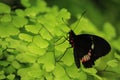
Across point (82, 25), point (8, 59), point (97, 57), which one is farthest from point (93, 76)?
point (8, 59)

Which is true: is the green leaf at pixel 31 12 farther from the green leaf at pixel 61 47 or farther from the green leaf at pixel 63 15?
the green leaf at pixel 61 47

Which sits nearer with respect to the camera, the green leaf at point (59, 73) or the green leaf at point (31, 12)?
the green leaf at point (59, 73)

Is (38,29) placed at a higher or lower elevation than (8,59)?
higher

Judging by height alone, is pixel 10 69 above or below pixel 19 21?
below

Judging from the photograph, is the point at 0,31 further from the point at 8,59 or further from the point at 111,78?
the point at 111,78

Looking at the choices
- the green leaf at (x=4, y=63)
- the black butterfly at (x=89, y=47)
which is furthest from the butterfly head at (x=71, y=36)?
the green leaf at (x=4, y=63)

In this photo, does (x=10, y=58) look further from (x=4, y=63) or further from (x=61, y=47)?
(x=61, y=47)

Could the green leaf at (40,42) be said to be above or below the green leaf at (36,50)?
above

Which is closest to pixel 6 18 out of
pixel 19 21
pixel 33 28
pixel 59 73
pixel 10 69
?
pixel 19 21
